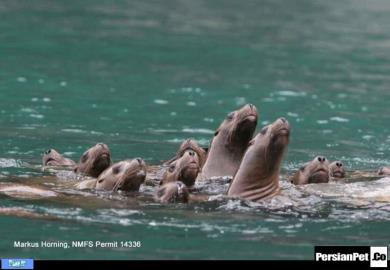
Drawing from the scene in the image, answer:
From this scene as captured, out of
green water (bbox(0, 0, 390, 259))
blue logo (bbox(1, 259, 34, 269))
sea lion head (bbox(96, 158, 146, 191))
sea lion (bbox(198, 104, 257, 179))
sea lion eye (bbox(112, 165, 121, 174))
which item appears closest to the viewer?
blue logo (bbox(1, 259, 34, 269))

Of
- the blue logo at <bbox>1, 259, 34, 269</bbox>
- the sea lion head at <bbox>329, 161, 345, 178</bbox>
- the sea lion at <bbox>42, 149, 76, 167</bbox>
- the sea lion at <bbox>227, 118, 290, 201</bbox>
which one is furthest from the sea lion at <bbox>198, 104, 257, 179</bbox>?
the blue logo at <bbox>1, 259, 34, 269</bbox>

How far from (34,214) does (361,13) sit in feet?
59.1

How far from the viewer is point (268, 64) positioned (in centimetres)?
1917

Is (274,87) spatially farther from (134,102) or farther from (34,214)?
(34,214)

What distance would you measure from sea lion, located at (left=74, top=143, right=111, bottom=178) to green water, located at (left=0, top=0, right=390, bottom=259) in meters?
0.56

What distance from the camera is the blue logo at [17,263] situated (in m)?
7.59

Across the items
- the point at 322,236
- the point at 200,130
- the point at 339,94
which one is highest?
the point at 339,94

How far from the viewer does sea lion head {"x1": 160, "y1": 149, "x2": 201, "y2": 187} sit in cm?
1004

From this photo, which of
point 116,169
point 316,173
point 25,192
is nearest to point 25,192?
point 25,192

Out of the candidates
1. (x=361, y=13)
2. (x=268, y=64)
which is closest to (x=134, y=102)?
Answer: (x=268, y=64)

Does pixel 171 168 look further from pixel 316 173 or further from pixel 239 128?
pixel 316 173

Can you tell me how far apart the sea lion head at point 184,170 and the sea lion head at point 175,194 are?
0.62 m

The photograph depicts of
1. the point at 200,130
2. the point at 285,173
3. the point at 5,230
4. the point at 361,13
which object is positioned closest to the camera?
the point at 5,230

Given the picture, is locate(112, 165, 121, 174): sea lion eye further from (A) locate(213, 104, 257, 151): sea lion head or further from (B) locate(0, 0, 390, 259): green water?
(A) locate(213, 104, 257, 151): sea lion head
